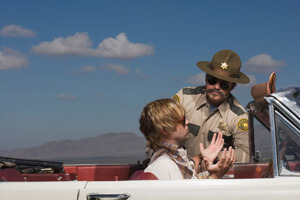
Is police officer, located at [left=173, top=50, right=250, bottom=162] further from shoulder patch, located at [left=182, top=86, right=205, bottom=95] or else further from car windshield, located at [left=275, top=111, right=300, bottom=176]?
car windshield, located at [left=275, top=111, right=300, bottom=176]

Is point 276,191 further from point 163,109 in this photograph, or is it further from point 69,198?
point 69,198

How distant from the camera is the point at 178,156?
9.04 ft

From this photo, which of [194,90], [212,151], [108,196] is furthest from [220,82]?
[108,196]

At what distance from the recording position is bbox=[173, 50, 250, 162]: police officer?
4.15 meters

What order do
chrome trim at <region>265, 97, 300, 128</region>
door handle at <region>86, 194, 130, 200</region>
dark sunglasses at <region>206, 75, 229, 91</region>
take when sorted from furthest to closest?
dark sunglasses at <region>206, 75, 229, 91</region> < chrome trim at <region>265, 97, 300, 128</region> < door handle at <region>86, 194, 130, 200</region>

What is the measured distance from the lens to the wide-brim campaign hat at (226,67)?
13.8 feet

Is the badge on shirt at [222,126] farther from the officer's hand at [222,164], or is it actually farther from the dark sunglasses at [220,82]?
the officer's hand at [222,164]

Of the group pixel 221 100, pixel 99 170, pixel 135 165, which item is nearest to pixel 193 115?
pixel 221 100

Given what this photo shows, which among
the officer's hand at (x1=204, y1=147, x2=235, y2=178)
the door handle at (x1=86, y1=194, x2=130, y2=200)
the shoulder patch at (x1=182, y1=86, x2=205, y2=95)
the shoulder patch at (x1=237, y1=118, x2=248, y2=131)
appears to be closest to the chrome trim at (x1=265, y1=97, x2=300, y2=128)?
the officer's hand at (x1=204, y1=147, x2=235, y2=178)

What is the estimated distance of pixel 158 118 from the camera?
8.98ft

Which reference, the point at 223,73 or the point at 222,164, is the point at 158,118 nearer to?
the point at 222,164

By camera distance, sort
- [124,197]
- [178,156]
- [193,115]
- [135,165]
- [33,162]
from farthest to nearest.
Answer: [193,115] < [135,165] < [33,162] < [178,156] < [124,197]

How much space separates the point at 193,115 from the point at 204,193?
1.93 meters

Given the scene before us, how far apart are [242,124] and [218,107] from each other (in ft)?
1.12
